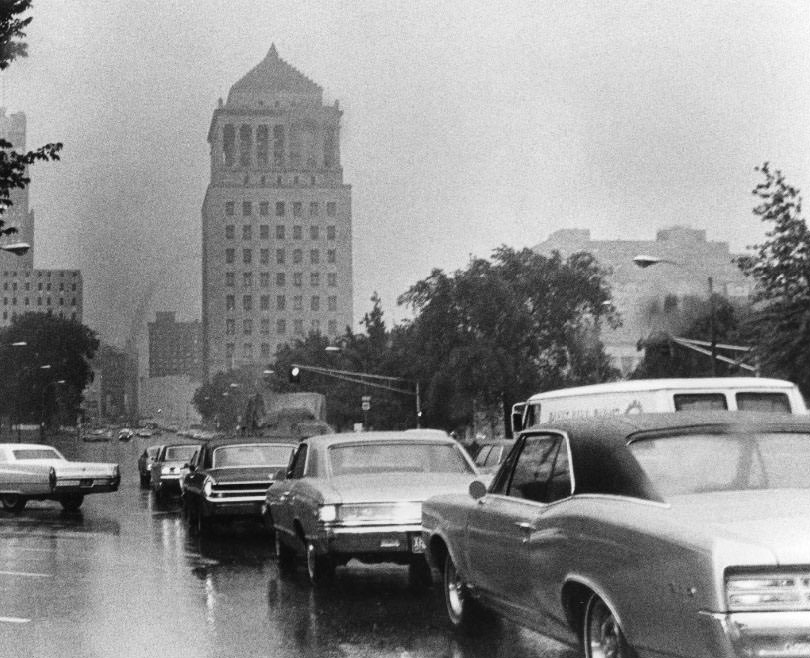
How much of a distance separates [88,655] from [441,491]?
4.09 m

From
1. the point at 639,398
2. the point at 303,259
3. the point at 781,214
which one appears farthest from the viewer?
the point at 303,259

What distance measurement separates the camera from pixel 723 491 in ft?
21.3

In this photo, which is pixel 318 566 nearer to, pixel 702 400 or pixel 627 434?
pixel 627 434

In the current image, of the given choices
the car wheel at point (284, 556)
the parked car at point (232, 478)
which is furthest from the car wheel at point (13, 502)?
the car wheel at point (284, 556)

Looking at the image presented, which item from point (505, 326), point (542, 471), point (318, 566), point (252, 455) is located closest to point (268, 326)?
point (505, 326)

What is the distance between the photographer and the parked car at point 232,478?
18656 mm

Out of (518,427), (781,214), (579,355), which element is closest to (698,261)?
(579,355)

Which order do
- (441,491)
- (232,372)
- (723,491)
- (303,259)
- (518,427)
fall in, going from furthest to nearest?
(303,259) → (232,372) → (518,427) → (441,491) → (723,491)

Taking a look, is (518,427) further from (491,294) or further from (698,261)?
(698,261)

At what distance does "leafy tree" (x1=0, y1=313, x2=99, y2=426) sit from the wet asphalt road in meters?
93.3

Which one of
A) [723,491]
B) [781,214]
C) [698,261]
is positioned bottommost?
[723,491]

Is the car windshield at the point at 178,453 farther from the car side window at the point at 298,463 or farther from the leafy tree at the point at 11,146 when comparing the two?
the car side window at the point at 298,463

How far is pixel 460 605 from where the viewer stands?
9.45 meters

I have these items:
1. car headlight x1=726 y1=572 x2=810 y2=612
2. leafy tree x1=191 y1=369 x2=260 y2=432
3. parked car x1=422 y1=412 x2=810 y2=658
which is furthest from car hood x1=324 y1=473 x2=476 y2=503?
leafy tree x1=191 y1=369 x2=260 y2=432
